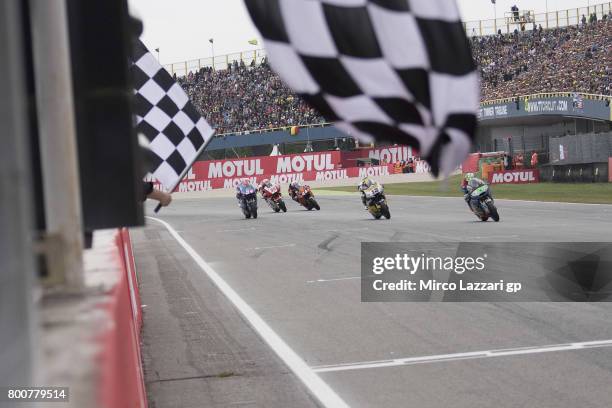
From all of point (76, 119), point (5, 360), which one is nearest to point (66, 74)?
point (76, 119)

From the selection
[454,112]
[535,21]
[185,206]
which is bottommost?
[185,206]

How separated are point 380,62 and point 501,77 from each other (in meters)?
52.6

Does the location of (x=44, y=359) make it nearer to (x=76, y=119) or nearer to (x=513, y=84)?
(x=76, y=119)

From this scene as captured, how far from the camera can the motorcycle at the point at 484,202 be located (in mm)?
19531

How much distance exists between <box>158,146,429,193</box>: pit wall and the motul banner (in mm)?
12403

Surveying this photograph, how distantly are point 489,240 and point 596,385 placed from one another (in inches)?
392

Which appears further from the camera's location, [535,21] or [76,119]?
[535,21]

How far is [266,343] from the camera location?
771cm

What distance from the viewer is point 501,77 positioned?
175ft

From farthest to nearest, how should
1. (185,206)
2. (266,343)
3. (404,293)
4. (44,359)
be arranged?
(185,206) → (404,293) → (266,343) → (44,359)

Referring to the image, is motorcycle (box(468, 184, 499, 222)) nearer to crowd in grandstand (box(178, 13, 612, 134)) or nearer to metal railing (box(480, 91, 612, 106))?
crowd in grandstand (box(178, 13, 612, 134))

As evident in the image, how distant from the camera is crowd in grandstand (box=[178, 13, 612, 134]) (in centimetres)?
4397

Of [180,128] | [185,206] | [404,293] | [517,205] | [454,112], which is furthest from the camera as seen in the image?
[185,206]

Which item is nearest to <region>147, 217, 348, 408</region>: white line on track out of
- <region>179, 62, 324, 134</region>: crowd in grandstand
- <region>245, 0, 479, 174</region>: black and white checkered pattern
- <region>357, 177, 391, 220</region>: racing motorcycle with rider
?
<region>245, 0, 479, 174</region>: black and white checkered pattern
